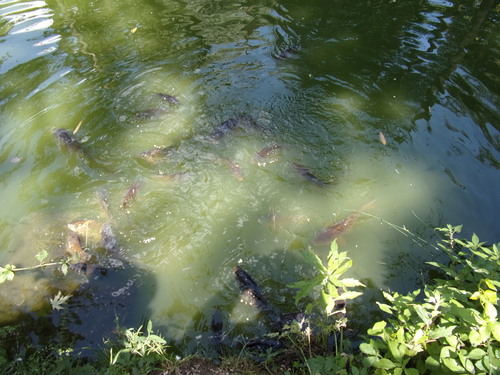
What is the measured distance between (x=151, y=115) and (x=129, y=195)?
1987 mm

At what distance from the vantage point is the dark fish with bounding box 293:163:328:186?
5359 millimetres

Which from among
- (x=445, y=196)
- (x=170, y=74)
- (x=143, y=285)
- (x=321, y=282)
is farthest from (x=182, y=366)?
(x=170, y=74)

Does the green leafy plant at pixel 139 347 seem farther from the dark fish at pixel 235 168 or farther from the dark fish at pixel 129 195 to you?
the dark fish at pixel 235 168

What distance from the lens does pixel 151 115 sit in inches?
260

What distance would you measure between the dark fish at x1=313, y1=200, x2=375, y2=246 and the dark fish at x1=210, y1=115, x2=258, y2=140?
2.45 meters

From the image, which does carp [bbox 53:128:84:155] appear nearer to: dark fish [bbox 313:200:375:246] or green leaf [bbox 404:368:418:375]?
dark fish [bbox 313:200:375:246]

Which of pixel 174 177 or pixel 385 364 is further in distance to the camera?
pixel 174 177

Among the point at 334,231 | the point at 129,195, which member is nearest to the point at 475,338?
the point at 334,231

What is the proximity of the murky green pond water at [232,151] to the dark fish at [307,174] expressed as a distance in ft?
0.11

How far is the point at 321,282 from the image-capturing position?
282 cm

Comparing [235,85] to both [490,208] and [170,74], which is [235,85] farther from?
[490,208]

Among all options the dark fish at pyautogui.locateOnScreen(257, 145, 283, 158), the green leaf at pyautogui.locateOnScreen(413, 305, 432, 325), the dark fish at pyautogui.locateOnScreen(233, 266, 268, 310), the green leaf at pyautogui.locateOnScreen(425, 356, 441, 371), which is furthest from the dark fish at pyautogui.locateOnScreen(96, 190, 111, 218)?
the green leaf at pyautogui.locateOnScreen(425, 356, 441, 371)

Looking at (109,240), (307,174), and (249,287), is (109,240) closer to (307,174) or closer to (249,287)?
(249,287)

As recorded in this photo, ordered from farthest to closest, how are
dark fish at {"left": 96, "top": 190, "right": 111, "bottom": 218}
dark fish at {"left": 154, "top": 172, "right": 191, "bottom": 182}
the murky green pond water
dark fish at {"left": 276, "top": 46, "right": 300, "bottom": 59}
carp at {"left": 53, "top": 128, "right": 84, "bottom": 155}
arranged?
1. dark fish at {"left": 276, "top": 46, "right": 300, "bottom": 59}
2. carp at {"left": 53, "top": 128, "right": 84, "bottom": 155}
3. dark fish at {"left": 154, "top": 172, "right": 191, "bottom": 182}
4. dark fish at {"left": 96, "top": 190, "right": 111, "bottom": 218}
5. the murky green pond water
